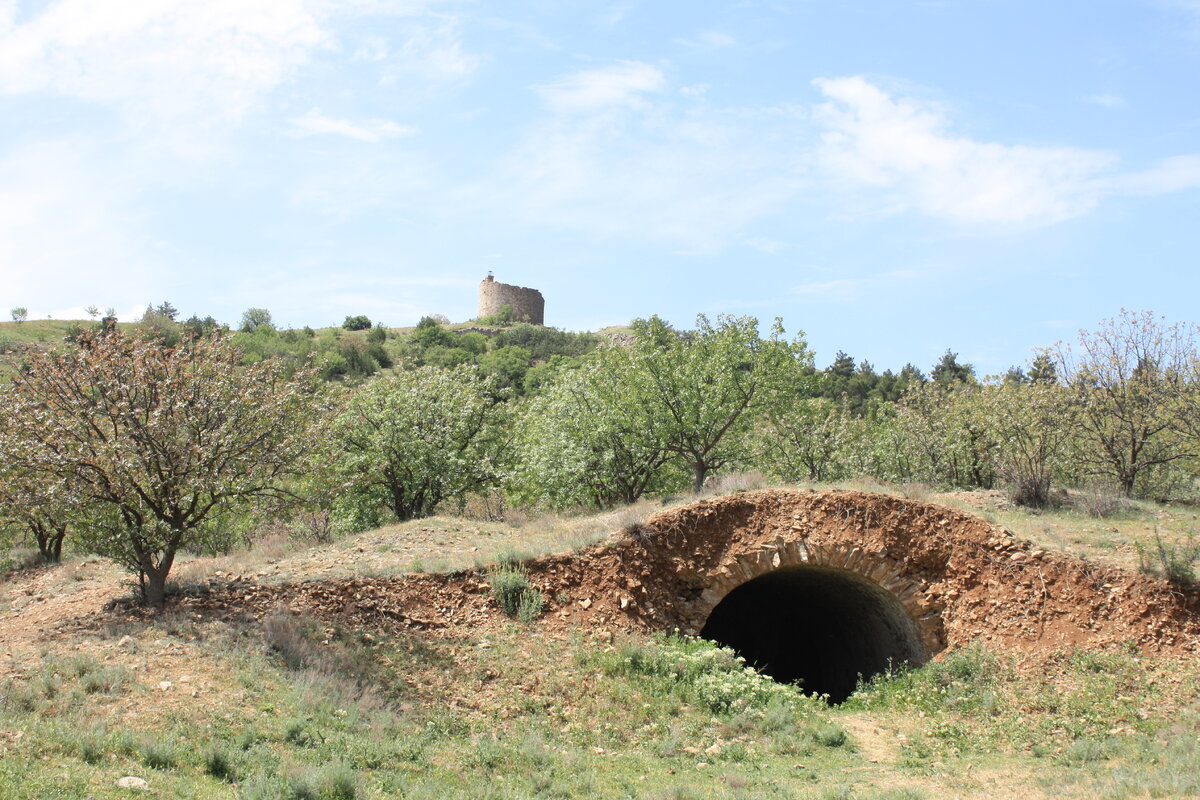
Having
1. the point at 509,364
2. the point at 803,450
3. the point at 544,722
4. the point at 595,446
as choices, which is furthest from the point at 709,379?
the point at 509,364

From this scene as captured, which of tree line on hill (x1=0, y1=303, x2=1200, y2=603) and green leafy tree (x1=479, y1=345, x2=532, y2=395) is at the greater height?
green leafy tree (x1=479, y1=345, x2=532, y2=395)

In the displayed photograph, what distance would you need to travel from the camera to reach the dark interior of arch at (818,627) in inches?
Answer: 691

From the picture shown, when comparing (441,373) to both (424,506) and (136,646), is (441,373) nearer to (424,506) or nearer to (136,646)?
(424,506)

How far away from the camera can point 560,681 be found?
523 inches

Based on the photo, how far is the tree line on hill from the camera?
13.1 m

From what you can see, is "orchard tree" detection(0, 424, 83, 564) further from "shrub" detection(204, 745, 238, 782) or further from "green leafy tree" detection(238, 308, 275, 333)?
"green leafy tree" detection(238, 308, 275, 333)

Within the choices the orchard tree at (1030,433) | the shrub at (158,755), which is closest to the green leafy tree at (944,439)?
the orchard tree at (1030,433)

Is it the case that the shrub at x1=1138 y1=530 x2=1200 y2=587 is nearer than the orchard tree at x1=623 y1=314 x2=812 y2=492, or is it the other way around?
the shrub at x1=1138 y1=530 x2=1200 y2=587

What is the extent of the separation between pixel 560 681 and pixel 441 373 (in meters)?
17.5

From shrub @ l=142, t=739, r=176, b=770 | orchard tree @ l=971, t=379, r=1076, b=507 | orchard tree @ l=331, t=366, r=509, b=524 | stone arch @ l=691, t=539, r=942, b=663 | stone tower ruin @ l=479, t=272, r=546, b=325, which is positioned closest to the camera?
shrub @ l=142, t=739, r=176, b=770

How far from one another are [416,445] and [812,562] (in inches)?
552

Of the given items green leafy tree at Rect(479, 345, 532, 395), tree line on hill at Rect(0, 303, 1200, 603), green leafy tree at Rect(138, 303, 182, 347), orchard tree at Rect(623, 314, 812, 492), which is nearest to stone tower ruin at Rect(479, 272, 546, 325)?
green leafy tree at Rect(479, 345, 532, 395)

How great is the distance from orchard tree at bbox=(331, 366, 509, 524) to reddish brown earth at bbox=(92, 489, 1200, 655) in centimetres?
1086

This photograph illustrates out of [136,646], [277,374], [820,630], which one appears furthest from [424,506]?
[136,646]
